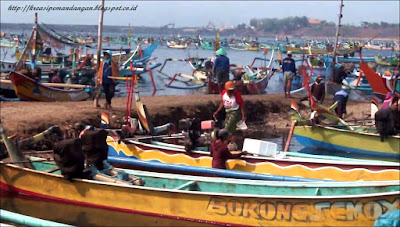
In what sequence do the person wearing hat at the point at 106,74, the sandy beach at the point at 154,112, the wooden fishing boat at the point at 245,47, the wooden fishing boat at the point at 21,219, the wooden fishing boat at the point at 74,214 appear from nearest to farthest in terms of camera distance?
the wooden fishing boat at the point at 21,219 < the wooden fishing boat at the point at 74,214 < the sandy beach at the point at 154,112 < the person wearing hat at the point at 106,74 < the wooden fishing boat at the point at 245,47

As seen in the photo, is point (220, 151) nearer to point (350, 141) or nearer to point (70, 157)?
point (70, 157)

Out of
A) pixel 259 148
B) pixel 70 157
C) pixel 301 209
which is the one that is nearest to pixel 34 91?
pixel 70 157

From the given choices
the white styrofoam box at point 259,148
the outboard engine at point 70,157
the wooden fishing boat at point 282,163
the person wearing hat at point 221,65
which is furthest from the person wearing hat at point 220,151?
the person wearing hat at point 221,65

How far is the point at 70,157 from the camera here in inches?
353

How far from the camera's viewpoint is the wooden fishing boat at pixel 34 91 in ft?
53.3

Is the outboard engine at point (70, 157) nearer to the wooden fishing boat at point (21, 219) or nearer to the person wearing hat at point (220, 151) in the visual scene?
the person wearing hat at point (220, 151)

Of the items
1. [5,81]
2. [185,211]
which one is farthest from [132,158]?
[5,81]

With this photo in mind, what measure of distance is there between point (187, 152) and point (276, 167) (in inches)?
70.6

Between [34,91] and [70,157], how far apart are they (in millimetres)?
8246

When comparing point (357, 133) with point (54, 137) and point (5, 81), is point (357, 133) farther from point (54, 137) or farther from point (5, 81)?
point (5, 81)

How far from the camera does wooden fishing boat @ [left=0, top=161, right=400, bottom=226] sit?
770 cm

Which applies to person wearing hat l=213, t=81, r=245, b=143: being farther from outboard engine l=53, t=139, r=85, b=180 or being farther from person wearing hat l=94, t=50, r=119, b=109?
person wearing hat l=94, t=50, r=119, b=109

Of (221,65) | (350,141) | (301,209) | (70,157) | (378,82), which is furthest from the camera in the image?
(378,82)

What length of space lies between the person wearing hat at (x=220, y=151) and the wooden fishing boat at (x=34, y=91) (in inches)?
330
